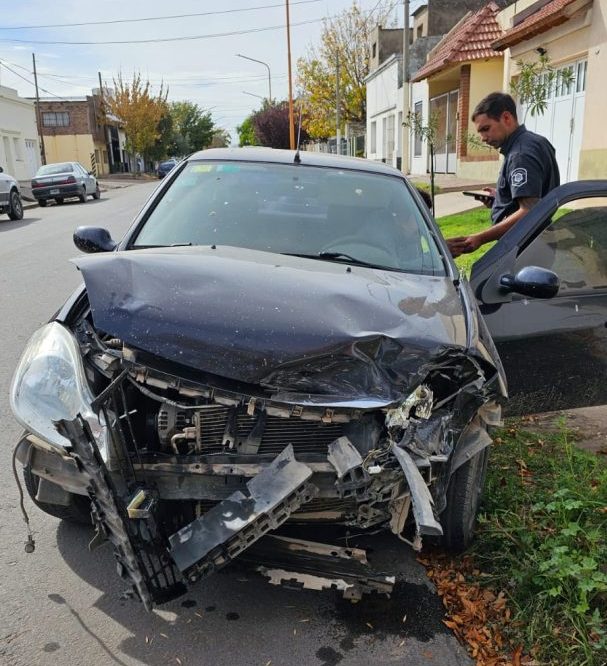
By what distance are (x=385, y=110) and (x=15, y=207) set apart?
2272cm

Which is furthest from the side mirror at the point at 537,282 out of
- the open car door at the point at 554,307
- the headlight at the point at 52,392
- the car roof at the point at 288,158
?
the headlight at the point at 52,392

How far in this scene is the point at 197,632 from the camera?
2.57 meters

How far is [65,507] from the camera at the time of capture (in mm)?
2955

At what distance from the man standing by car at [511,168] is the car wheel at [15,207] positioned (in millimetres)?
15702

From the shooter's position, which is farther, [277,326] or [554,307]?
[554,307]

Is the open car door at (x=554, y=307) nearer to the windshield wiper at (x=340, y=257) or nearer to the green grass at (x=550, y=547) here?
the green grass at (x=550, y=547)

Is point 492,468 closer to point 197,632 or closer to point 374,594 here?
point 374,594

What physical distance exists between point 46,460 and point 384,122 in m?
36.7

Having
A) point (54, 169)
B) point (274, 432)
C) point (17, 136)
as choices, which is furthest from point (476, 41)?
point (17, 136)

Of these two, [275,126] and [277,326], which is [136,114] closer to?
[275,126]

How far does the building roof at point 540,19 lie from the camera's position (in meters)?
12.0

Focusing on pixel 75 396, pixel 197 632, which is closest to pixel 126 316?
pixel 75 396

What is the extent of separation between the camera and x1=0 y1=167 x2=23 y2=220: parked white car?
17.0 metres

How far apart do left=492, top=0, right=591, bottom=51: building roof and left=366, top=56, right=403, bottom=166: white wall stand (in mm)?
13848
